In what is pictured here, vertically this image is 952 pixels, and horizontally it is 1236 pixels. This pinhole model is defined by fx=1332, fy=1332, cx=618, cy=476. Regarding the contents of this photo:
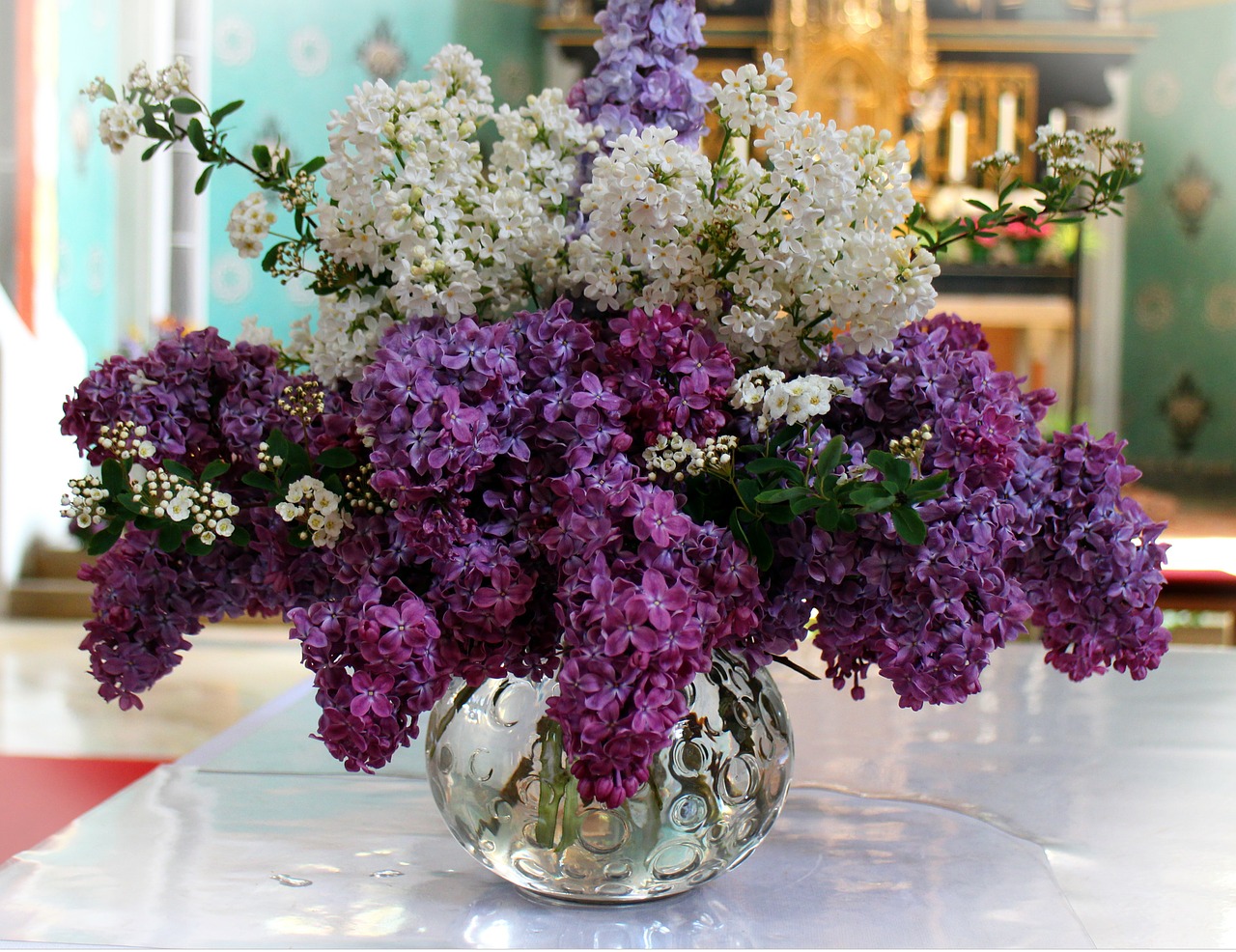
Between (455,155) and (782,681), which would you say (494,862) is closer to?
Answer: (455,155)

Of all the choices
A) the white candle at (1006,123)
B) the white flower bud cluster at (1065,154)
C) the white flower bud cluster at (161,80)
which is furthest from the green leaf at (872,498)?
the white candle at (1006,123)

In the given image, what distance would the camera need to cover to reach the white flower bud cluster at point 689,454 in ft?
2.33

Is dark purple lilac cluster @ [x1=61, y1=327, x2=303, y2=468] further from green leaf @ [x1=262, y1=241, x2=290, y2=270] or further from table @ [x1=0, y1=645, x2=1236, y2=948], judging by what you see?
table @ [x1=0, y1=645, x2=1236, y2=948]

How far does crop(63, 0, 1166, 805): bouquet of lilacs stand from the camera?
696mm

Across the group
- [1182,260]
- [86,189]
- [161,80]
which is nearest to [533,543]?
[161,80]

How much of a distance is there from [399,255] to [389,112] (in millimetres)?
85

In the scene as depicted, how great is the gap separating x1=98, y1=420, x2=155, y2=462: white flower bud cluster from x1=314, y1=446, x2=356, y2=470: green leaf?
10 centimetres

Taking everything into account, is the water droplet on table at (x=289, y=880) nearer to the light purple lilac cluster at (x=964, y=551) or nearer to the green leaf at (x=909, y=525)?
the light purple lilac cluster at (x=964, y=551)

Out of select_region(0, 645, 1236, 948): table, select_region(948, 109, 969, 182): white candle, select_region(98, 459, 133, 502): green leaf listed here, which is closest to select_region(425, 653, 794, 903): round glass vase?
select_region(0, 645, 1236, 948): table

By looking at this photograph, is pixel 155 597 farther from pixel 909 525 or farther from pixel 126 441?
pixel 909 525

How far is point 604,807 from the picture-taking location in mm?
789

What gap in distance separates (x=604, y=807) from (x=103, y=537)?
13.1 inches

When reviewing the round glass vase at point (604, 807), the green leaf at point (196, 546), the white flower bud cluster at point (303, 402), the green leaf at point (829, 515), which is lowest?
the round glass vase at point (604, 807)

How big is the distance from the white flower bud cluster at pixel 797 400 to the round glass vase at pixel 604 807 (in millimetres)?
179
